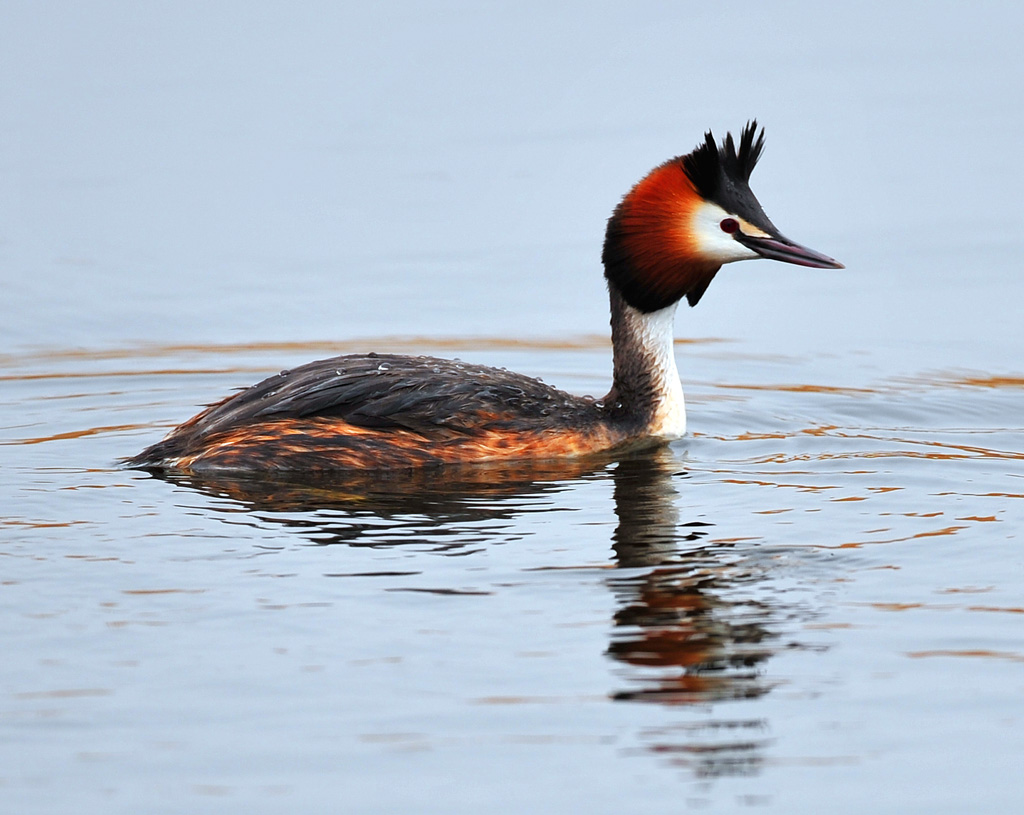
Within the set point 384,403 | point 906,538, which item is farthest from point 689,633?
point 384,403

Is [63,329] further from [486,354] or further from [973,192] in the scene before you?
[973,192]

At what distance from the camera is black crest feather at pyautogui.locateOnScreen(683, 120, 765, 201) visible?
368 inches

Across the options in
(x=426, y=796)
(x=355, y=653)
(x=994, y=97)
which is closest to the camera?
(x=426, y=796)

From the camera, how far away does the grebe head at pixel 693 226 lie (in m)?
9.45

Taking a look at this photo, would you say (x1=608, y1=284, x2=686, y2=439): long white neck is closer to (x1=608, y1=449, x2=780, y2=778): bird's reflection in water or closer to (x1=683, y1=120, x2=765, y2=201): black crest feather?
(x1=683, y1=120, x2=765, y2=201): black crest feather

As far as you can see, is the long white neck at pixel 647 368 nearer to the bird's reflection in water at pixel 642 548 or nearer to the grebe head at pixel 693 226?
the grebe head at pixel 693 226

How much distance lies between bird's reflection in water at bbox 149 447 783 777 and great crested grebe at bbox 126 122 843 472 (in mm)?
139

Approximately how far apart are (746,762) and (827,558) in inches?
82.5

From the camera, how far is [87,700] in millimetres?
5750

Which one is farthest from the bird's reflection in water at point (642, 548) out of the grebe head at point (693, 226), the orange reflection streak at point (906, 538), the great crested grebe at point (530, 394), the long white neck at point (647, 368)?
the grebe head at point (693, 226)

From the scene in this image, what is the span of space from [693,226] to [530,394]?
1.28 meters

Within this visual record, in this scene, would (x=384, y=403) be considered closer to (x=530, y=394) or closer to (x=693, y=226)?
(x=530, y=394)

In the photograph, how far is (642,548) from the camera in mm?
7531

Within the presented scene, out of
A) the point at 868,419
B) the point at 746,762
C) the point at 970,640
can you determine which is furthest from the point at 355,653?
the point at 868,419
